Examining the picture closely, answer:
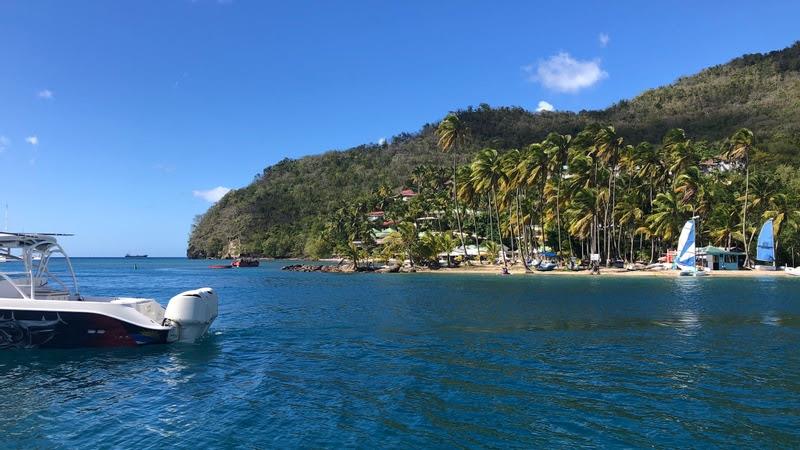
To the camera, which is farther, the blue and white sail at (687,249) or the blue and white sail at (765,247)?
the blue and white sail at (765,247)

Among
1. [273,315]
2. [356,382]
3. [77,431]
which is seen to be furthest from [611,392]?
[273,315]

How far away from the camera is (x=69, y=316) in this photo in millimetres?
20500

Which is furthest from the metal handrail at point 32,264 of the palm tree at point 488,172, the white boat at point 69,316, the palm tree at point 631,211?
the palm tree at point 631,211

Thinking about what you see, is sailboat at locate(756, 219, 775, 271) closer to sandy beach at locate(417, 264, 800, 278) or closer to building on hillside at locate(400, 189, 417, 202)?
sandy beach at locate(417, 264, 800, 278)

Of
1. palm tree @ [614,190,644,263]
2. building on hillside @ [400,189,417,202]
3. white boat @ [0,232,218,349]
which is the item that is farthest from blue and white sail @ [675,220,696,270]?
building on hillside @ [400,189,417,202]

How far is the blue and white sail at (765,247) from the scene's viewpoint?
236ft

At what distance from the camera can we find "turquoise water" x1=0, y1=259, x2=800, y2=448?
12.0m

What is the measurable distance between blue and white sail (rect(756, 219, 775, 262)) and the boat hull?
78.5 m

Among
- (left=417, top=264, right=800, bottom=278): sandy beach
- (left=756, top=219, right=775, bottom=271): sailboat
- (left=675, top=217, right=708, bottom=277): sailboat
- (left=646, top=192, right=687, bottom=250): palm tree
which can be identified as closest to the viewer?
(left=417, top=264, right=800, bottom=278): sandy beach

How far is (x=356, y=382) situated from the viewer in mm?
16484

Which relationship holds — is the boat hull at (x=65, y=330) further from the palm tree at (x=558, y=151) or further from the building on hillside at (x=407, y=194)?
the building on hillside at (x=407, y=194)

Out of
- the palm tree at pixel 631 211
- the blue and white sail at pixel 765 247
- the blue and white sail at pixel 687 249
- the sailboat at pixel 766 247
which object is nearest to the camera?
the blue and white sail at pixel 687 249

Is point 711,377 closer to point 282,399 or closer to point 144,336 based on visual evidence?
point 282,399

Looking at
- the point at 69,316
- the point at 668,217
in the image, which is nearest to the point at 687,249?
the point at 668,217
